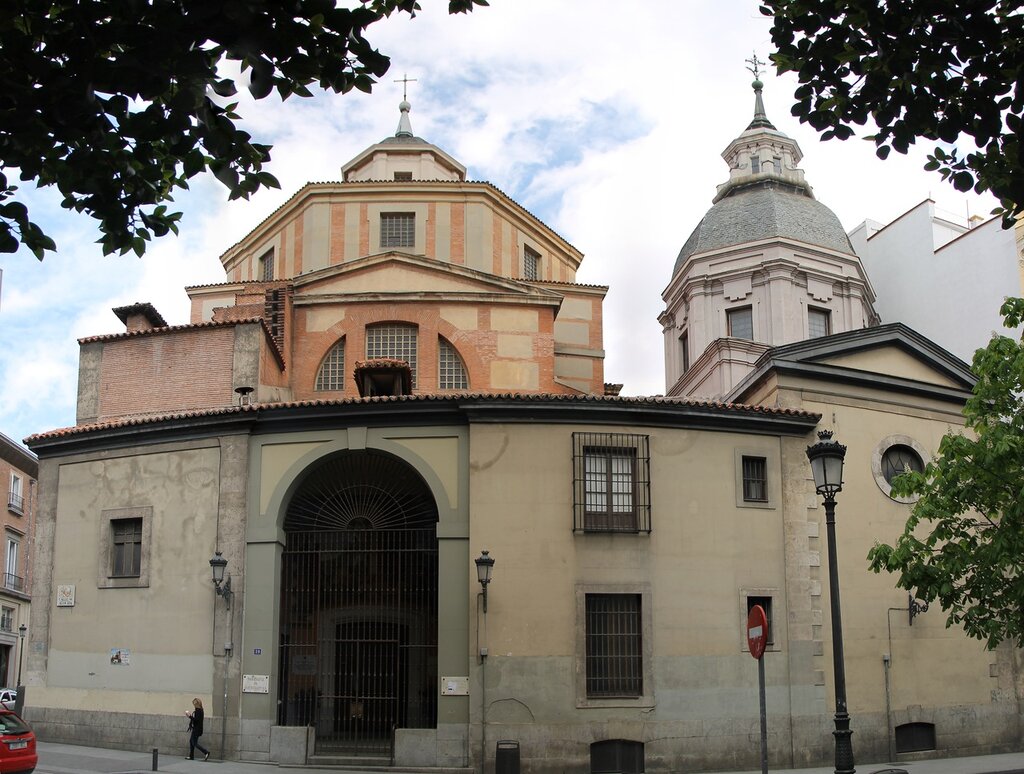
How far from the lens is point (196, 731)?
20.2m

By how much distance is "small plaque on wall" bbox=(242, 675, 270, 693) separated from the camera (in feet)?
68.3

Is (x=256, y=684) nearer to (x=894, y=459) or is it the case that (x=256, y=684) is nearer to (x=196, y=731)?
(x=196, y=731)

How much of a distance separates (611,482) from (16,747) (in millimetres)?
11000

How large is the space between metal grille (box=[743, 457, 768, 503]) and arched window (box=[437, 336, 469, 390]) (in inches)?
355

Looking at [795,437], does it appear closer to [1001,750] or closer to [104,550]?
[1001,750]

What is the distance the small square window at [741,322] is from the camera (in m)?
41.0

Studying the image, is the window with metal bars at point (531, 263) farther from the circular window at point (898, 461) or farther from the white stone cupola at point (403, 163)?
the circular window at point (898, 461)

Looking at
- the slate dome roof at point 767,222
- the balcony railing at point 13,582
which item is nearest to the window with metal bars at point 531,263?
the slate dome roof at point 767,222

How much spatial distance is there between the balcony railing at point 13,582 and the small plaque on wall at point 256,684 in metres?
31.7

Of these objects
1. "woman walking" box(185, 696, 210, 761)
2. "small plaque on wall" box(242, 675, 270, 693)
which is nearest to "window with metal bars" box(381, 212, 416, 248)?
"small plaque on wall" box(242, 675, 270, 693)

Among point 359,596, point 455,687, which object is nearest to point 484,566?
point 455,687

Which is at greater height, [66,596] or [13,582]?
[13,582]

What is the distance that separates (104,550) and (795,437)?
45.8 feet

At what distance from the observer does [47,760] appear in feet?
65.4
